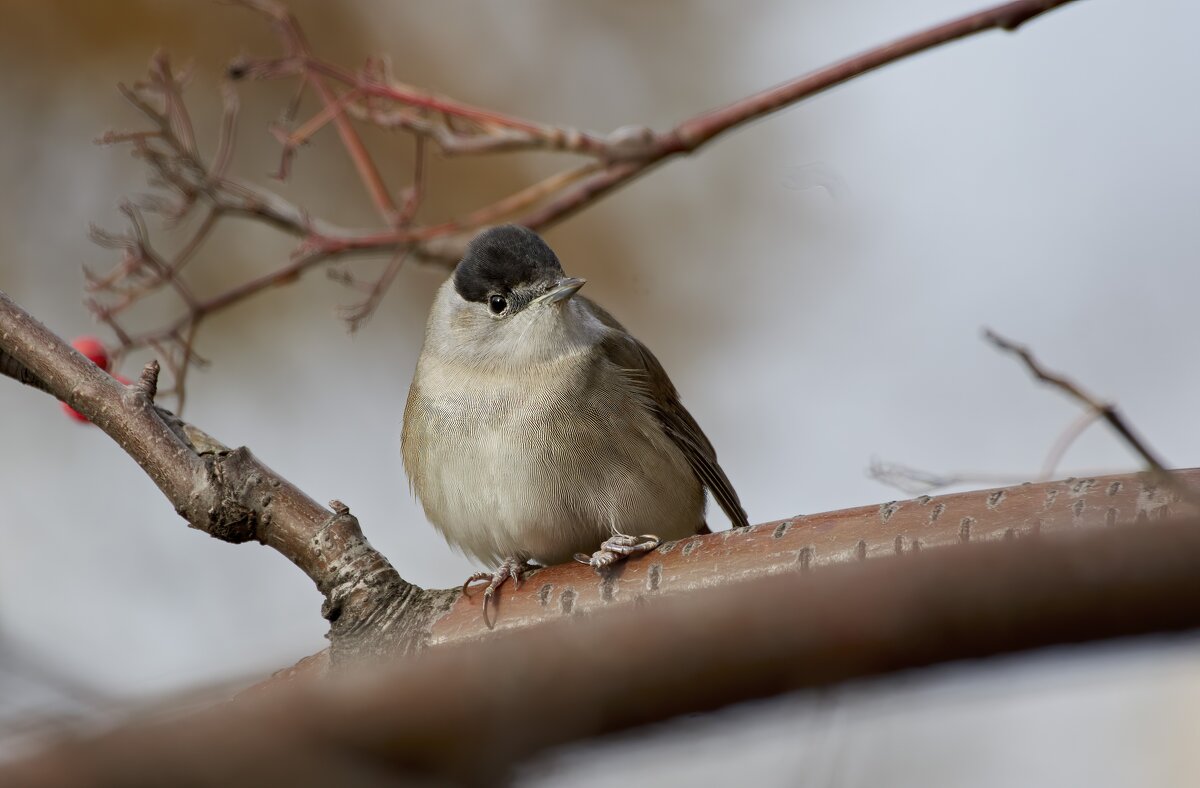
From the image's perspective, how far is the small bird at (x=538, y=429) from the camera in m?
3.99

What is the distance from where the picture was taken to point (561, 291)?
14.4ft

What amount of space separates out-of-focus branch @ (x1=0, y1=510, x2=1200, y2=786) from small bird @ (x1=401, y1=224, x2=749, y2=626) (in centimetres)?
282

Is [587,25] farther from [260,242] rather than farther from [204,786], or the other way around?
[204,786]

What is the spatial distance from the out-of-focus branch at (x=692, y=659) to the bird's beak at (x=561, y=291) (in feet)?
11.1

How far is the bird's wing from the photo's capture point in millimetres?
4512

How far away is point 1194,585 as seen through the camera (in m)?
0.90

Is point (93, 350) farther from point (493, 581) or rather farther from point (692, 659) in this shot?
point (692, 659)

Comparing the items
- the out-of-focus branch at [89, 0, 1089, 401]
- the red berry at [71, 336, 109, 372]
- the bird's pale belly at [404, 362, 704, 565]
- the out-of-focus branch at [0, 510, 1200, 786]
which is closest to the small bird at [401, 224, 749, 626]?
the bird's pale belly at [404, 362, 704, 565]

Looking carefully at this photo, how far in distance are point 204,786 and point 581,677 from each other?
0.95 ft

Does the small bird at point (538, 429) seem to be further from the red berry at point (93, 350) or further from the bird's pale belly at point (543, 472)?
the red berry at point (93, 350)

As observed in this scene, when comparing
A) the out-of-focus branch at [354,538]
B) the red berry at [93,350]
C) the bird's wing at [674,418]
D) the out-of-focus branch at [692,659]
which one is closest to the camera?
the out-of-focus branch at [692,659]

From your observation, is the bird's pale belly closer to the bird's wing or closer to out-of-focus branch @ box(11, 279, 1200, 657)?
the bird's wing

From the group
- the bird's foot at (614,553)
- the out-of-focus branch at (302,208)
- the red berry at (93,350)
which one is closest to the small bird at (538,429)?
the out-of-focus branch at (302,208)

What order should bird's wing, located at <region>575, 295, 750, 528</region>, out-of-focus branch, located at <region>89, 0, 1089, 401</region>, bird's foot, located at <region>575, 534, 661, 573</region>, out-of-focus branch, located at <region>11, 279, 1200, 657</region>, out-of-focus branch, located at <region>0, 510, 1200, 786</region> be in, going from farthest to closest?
bird's wing, located at <region>575, 295, 750, 528</region> → out-of-focus branch, located at <region>89, 0, 1089, 401</region> → bird's foot, located at <region>575, 534, 661, 573</region> → out-of-focus branch, located at <region>11, 279, 1200, 657</region> → out-of-focus branch, located at <region>0, 510, 1200, 786</region>
